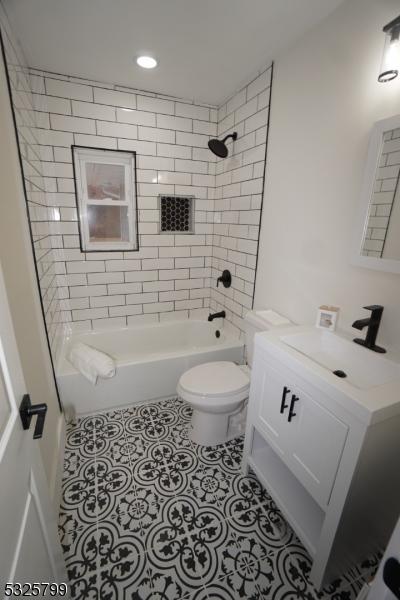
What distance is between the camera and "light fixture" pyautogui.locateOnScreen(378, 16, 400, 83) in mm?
1046

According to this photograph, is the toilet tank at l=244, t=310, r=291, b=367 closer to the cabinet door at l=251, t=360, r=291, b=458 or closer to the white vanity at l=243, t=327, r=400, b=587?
the white vanity at l=243, t=327, r=400, b=587

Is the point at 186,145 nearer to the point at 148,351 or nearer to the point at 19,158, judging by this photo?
the point at 19,158

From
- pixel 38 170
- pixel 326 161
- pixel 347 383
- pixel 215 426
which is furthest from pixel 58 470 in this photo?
pixel 326 161

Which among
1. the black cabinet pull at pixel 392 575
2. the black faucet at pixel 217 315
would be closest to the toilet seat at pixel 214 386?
the black faucet at pixel 217 315

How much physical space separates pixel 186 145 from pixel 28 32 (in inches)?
49.5

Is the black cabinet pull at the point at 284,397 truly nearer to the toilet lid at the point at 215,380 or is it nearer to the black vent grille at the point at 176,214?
the toilet lid at the point at 215,380

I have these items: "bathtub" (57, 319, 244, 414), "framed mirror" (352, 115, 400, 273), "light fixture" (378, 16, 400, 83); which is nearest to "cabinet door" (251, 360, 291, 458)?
"framed mirror" (352, 115, 400, 273)

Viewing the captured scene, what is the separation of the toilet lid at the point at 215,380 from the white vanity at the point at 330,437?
0.22 m

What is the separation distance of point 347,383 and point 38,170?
2312mm

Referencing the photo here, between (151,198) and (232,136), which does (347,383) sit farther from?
(151,198)

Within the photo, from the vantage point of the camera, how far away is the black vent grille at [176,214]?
2537mm

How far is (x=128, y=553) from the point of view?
1245mm

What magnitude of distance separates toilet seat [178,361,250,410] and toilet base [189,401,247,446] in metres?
0.17

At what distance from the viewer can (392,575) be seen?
484 millimetres
